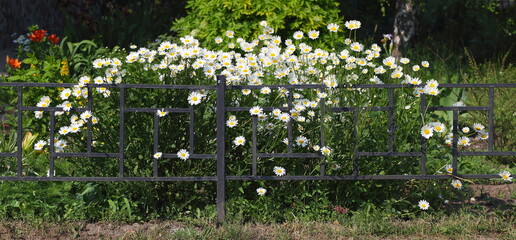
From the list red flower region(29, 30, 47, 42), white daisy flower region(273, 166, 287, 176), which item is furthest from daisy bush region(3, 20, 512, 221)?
red flower region(29, 30, 47, 42)

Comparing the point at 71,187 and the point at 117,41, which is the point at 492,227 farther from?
the point at 117,41

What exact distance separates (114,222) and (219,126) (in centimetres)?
100

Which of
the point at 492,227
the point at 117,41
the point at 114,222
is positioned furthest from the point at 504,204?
the point at 117,41

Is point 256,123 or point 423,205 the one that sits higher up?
point 256,123

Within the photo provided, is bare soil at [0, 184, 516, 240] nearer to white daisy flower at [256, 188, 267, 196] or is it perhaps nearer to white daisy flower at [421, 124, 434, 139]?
white daisy flower at [256, 188, 267, 196]

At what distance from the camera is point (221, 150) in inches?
190

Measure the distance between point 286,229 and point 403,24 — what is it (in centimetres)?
569

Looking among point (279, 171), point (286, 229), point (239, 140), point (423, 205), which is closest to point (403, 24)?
point (423, 205)

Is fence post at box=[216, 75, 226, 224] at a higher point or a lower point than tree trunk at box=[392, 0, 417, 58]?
lower

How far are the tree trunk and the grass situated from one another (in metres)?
4.96

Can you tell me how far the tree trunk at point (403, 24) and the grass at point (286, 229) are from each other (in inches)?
195

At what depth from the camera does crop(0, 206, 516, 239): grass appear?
465 cm

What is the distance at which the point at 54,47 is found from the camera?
21.6 ft

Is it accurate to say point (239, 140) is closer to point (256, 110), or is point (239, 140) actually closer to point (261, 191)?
point (256, 110)
